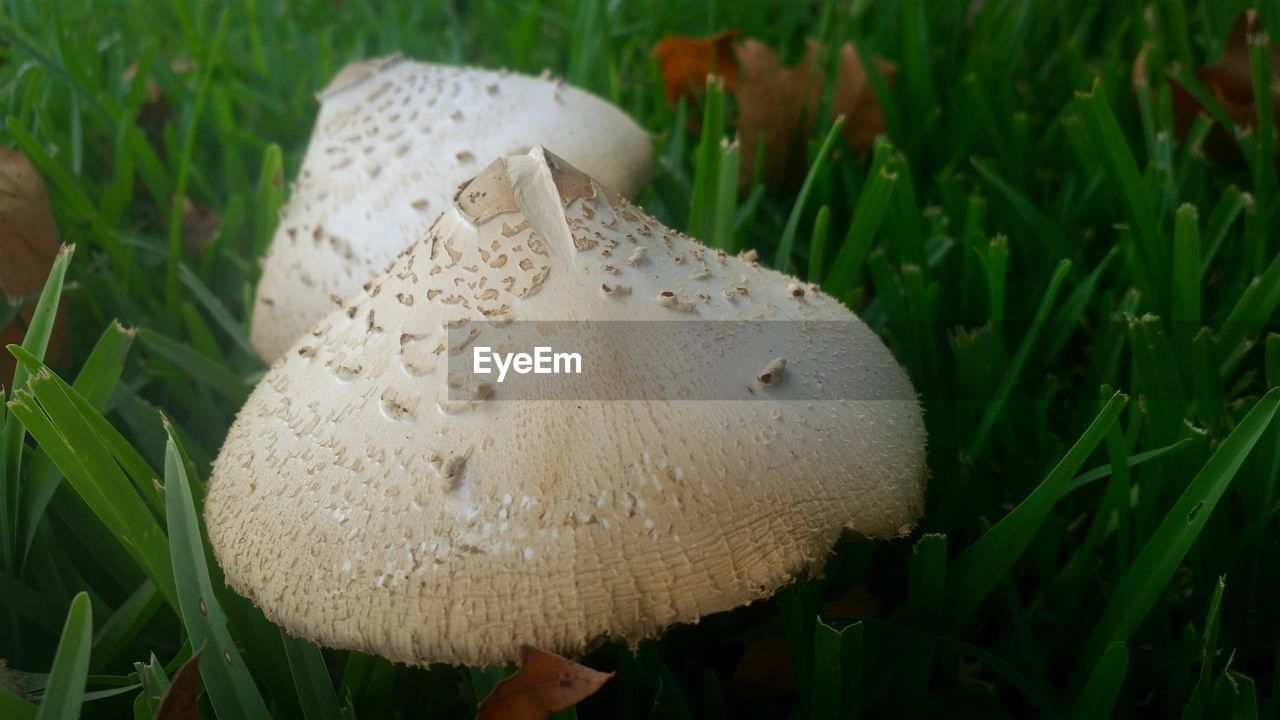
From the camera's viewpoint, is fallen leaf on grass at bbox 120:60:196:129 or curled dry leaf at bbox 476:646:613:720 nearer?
curled dry leaf at bbox 476:646:613:720

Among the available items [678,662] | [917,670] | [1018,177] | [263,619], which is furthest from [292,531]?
[1018,177]

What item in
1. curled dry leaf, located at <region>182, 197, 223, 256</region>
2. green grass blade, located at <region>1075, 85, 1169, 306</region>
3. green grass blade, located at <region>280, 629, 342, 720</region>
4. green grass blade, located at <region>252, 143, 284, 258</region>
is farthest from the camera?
curled dry leaf, located at <region>182, 197, 223, 256</region>

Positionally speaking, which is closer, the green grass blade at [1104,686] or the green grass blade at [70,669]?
the green grass blade at [70,669]

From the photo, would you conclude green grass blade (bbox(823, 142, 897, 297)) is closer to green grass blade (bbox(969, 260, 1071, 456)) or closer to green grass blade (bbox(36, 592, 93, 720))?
green grass blade (bbox(969, 260, 1071, 456))

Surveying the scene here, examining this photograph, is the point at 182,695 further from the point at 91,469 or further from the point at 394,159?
the point at 394,159

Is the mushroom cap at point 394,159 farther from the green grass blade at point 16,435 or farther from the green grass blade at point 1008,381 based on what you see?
the green grass blade at point 1008,381

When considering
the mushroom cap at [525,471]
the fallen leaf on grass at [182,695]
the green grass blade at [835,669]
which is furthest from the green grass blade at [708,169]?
the fallen leaf on grass at [182,695]

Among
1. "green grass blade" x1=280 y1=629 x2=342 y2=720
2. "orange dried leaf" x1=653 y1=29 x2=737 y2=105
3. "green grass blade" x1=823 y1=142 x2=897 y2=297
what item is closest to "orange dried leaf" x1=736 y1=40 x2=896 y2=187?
"orange dried leaf" x1=653 y1=29 x2=737 y2=105
